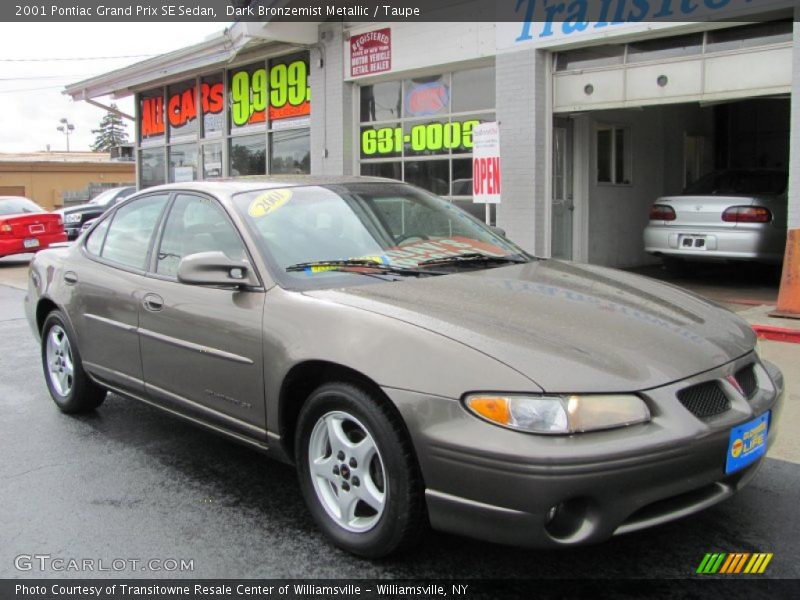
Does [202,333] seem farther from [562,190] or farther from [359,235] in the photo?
[562,190]

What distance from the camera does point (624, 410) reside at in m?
2.59

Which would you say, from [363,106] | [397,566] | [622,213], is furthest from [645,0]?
[397,566]

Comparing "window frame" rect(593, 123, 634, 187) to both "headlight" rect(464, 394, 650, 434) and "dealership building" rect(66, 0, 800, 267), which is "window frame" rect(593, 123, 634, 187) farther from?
"headlight" rect(464, 394, 650, 434)

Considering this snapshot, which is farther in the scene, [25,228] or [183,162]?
[183,162]

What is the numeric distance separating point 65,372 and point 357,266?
8.61 ft

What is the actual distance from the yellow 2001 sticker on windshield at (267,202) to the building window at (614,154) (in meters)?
8.28

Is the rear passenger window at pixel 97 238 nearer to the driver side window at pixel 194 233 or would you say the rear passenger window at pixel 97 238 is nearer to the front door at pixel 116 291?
the front door at pixel 116 291

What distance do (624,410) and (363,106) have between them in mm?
10982

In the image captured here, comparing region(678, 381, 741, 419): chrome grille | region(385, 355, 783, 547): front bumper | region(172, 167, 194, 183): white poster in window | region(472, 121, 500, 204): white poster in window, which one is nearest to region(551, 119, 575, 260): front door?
region(472, 121, 500, 204): white poster in window

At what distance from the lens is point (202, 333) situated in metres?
3.71

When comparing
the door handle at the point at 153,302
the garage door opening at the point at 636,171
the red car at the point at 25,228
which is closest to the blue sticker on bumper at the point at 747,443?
the door handle at the point at 153,302

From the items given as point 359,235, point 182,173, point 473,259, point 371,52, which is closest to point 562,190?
point 371,52

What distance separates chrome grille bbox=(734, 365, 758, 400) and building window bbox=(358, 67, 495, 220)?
809 cm

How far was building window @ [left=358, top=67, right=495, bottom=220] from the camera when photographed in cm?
1120
